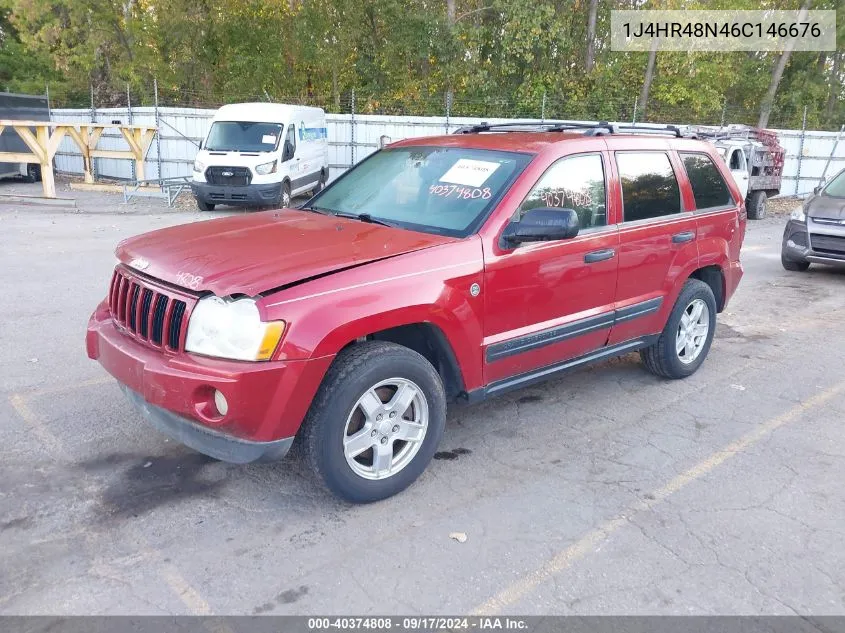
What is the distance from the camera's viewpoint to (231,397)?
301cm

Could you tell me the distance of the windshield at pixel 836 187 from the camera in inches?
375

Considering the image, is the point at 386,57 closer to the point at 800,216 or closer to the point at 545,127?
the point at 800,216

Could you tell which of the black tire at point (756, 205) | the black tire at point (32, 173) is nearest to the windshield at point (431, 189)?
the black tire at point (756, 205)

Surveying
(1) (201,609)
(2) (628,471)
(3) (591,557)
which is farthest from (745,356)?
(1) (201,609)

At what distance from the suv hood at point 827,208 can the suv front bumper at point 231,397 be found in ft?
27.3

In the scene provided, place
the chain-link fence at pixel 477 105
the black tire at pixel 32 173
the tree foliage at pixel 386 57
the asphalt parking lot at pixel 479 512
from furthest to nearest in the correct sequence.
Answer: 1. the tree foliage at pixel 386 57
2. the chain-link fence at pixel 477 105
3. the black tire at pixel 32 173
4. the asphalt parking lot at pixel 479 512

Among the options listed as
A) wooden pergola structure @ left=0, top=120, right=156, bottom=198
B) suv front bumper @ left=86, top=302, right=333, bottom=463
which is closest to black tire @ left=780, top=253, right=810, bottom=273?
suv front bumper @ left=86, top=302, right=333, bottom=463

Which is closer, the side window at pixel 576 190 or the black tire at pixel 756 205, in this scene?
the side window at pixel 576 190

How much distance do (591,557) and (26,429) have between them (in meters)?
3.34

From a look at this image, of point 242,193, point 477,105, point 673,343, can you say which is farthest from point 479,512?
point 477,105

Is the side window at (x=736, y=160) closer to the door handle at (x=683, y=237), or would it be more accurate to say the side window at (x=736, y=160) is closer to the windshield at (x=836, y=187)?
the windshield at (x=836, y=187)

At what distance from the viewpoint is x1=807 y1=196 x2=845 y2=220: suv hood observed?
9.06m

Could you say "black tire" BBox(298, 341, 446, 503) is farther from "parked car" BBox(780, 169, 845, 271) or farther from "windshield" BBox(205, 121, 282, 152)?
"windshield" BBox(205, 121, 282, 152)

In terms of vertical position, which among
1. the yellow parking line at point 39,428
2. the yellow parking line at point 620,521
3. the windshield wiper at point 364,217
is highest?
the windshield wiper at point 364,217
